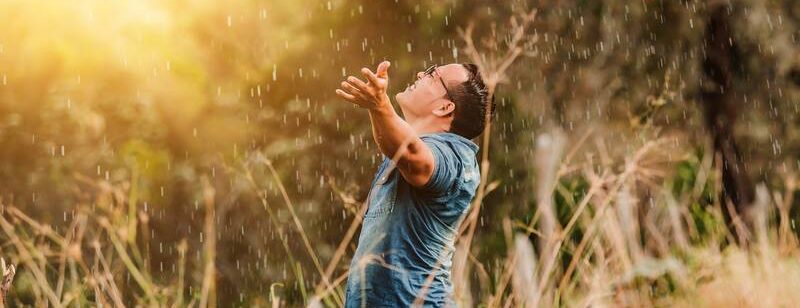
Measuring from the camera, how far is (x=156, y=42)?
5.46m

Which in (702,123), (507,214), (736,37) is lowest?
(507,214)

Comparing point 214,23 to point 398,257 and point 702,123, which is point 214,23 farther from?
point 398,257

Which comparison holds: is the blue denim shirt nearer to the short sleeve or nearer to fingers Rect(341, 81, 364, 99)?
the short sleeve

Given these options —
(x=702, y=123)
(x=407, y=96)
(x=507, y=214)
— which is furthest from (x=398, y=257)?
(x=702, y=123)

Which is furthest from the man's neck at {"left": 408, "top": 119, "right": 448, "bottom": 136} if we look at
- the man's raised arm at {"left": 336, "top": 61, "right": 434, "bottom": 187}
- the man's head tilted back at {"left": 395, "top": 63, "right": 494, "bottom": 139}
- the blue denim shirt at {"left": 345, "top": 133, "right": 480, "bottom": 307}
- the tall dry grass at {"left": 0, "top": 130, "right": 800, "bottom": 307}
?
the man's raised arm at {"left": 336, "top": 61, "right": 434, "bottom": 187}

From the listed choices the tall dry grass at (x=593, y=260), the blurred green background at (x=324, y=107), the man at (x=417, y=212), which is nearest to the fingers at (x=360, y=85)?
the man at (x=417, y=212)

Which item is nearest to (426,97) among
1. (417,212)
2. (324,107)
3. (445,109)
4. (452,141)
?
(445,109)

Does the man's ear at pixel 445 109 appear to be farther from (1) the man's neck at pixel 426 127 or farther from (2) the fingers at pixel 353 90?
(2) the fingers at pixel 353 90

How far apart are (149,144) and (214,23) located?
810 millimetres

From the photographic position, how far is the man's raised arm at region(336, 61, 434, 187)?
223cm

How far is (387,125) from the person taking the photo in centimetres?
228

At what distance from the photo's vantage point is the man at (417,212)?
2.45 m

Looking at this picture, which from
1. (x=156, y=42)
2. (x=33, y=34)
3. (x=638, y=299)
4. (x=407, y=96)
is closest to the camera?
(x=407, y=96)

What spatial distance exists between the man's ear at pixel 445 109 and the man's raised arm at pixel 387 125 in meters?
0.40
